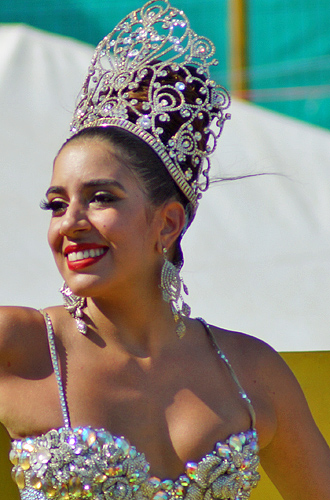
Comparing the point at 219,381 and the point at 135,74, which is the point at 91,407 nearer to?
the point at 219,381

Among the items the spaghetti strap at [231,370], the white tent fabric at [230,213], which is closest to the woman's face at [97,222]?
the spaghetti strap at [231,370]

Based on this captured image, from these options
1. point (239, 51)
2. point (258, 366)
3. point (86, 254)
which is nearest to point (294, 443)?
point (258, 366)

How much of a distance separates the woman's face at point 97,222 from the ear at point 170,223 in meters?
0.05

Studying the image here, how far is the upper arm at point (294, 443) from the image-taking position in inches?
74.1

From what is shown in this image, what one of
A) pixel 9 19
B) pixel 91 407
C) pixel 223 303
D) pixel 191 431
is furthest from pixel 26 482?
pixel 9 19

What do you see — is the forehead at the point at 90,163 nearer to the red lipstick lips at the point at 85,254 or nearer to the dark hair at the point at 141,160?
the dark hair at the point at 141,160

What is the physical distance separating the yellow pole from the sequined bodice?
4.98 m

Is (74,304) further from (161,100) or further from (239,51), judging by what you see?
(239,51)

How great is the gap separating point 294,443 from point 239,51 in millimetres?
5236

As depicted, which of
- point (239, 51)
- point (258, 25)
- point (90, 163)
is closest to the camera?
point (90, 163)

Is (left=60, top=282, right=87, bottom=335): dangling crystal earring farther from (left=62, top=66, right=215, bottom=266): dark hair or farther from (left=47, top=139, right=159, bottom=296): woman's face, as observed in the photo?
(left=62, top=66, right=215, bottom=266): dark hair

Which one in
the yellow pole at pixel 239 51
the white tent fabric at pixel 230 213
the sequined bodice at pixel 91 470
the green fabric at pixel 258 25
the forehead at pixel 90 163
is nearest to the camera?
the sequined bodice at pixel 91 470

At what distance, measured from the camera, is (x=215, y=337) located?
6.30 feet

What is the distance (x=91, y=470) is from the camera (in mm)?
1578
